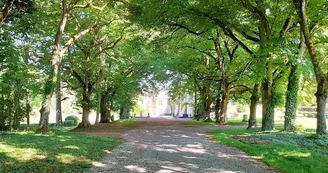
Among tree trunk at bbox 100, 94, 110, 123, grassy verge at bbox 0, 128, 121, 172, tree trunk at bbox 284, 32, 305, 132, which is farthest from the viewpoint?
tree trunk at bbox 100, 94, 110, 123

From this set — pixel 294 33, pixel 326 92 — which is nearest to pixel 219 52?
pixel 294 33

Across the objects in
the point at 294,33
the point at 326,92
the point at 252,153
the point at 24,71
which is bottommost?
the point at 252,153

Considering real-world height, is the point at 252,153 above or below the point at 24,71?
below

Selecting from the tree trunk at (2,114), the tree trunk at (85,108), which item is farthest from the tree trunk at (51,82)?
the tree trunk at (85,108)

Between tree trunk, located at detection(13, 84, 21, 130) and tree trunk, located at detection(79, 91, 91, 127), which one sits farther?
tree trunk, located at detection(79, 91, 91, 127)

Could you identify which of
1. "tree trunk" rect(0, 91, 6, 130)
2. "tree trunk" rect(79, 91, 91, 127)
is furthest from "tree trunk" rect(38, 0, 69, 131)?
"tree trunk" rect(79, 91, 91, 127)

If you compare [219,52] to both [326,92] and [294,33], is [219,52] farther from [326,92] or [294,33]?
[326,92]

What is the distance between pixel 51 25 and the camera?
17.4 m

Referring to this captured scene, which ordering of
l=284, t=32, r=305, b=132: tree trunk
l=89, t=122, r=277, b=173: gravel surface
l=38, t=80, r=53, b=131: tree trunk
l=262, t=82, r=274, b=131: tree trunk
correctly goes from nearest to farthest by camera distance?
1. l=89, t=122, r=277, b=173: gravel surface
2. l=38, t=80, r=53, b=131: tree trunk
3. l=284, t=32, r=305, b=132: tree trunk
4. l=262, t=82, r=274, b=131: tree trunk

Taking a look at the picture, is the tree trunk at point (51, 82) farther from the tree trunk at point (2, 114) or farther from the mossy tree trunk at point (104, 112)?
the mossy tree trunk at point (104, 112)

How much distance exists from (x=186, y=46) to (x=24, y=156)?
734 inches

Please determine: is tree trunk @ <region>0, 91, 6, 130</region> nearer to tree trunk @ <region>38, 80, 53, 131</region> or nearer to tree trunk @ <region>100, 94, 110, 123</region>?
tree trunk @ <region>38, 80, 53, 131</region>

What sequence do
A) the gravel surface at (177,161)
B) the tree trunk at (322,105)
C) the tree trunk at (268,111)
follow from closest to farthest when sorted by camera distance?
the gravel surface at (177,161)
the tree trunk at (322,105)
the tree trunk at (268,111)

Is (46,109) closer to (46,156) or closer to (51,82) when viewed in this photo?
(51,82)
